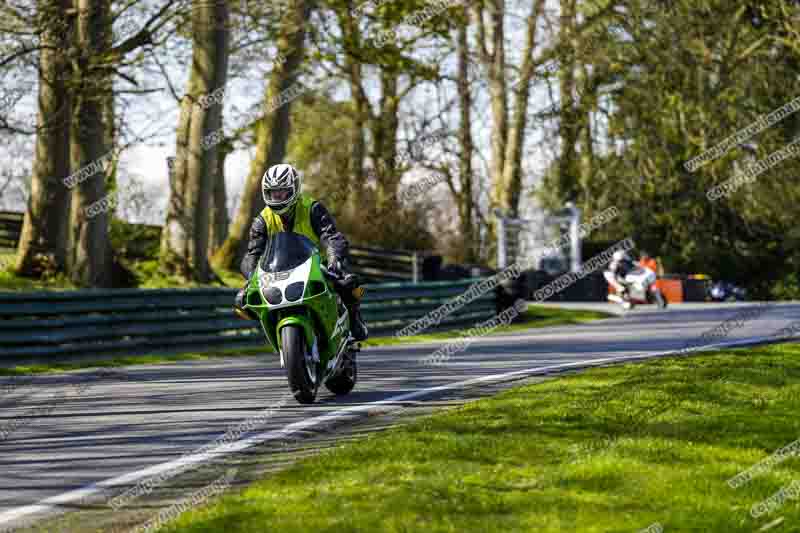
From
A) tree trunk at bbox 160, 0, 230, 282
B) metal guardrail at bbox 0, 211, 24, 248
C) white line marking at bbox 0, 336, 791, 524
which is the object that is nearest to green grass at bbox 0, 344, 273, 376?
white line marking at bbox 0, 336, 791, 524

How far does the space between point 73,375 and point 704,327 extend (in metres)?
11.4

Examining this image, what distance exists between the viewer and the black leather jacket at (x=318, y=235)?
34.8 ft

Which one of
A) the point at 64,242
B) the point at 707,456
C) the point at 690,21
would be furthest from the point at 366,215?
the point at 707,456

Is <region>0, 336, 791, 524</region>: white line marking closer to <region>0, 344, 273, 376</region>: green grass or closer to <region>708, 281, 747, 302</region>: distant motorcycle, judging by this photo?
<region>0, 344, 273, 376</region>: green grass

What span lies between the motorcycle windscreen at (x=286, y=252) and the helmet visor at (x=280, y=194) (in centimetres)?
26

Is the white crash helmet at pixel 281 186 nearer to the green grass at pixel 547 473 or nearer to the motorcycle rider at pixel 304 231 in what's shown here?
the motorcycle rider at pixel 304 231

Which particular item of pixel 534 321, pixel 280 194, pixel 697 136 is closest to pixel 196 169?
pixel 534 321

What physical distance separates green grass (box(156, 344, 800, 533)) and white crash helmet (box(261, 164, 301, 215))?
2104 millimetres

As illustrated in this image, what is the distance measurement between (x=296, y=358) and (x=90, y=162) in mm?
13342

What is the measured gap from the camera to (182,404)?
11.0 m

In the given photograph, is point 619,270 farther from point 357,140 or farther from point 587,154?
point 357,140

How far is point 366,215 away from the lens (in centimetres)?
3838

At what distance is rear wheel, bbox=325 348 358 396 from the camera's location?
37.4 feet

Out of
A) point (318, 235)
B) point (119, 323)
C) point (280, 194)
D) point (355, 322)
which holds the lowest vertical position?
point (355, 322)
